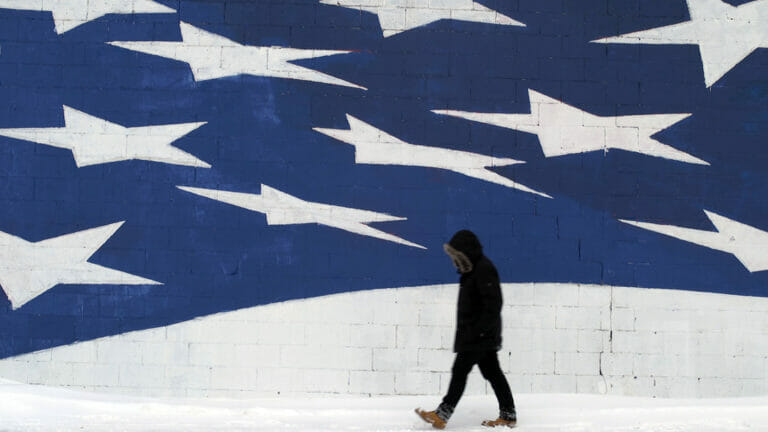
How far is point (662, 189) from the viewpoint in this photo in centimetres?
696

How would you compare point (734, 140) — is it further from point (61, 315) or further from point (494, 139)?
point (61, 315)

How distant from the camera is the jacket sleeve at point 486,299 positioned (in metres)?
5.65

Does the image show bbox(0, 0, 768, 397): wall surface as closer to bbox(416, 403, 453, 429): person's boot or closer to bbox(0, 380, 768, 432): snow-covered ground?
bbox(0, 380, 768, 432): snow-covered ground

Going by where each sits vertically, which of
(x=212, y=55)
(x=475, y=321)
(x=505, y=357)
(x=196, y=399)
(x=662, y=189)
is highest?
(x=212, y=55)

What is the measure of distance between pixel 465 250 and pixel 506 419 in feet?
4.29

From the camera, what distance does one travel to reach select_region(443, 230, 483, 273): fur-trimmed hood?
18.6 feet

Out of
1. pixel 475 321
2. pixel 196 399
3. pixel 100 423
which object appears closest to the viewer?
pixel 475 321

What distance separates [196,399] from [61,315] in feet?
4.54

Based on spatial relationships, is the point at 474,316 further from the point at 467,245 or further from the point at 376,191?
the point at 376,191

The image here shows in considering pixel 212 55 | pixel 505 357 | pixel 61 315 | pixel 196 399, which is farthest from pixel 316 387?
pixel 212 55

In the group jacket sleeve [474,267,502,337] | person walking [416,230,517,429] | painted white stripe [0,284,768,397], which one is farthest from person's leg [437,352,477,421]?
painted white stripe [0,284,768,397]

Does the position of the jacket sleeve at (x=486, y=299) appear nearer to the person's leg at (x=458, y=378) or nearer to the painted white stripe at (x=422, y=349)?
the person's leg at (x=458, y=378)

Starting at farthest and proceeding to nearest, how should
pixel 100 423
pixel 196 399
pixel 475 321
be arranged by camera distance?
pixel 196 399 → pixel 100 423 → pixel 475 321

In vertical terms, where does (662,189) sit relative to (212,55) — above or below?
below
